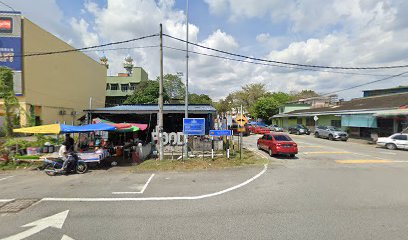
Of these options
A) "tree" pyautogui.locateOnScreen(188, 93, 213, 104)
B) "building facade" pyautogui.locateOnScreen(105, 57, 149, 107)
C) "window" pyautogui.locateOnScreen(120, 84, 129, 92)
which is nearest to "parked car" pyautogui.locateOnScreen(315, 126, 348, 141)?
"tree" pyautogui.locateOnScreen(188, 93, 213, 104)

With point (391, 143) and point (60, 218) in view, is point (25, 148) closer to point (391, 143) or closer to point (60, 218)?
point (60, 218)

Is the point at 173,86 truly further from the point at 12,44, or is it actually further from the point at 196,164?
the point at 196,164

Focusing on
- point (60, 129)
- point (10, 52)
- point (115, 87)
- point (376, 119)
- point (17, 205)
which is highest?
point (115, 87)

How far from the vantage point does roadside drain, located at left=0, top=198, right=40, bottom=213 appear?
21.7 feet

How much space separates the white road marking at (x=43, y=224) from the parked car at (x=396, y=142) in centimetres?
2430

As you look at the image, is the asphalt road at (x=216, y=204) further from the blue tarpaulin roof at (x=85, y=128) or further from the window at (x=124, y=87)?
the window at (x=124, y=87)

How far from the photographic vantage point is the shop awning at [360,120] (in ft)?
84.1

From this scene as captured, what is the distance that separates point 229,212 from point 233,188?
242cm

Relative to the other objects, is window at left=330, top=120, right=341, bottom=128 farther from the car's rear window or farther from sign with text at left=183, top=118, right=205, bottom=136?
sign with text at left=183, top=118, right=205, bottom=136

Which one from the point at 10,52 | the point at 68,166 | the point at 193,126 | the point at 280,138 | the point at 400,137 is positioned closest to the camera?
the point at 68,166

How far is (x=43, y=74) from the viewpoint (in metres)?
33.2

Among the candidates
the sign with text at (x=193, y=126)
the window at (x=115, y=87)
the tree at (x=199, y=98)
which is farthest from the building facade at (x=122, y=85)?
the sign with text at (x=193, y=126)

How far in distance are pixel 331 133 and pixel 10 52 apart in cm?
3968

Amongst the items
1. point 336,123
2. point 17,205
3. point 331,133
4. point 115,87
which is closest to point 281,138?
point 17,205
